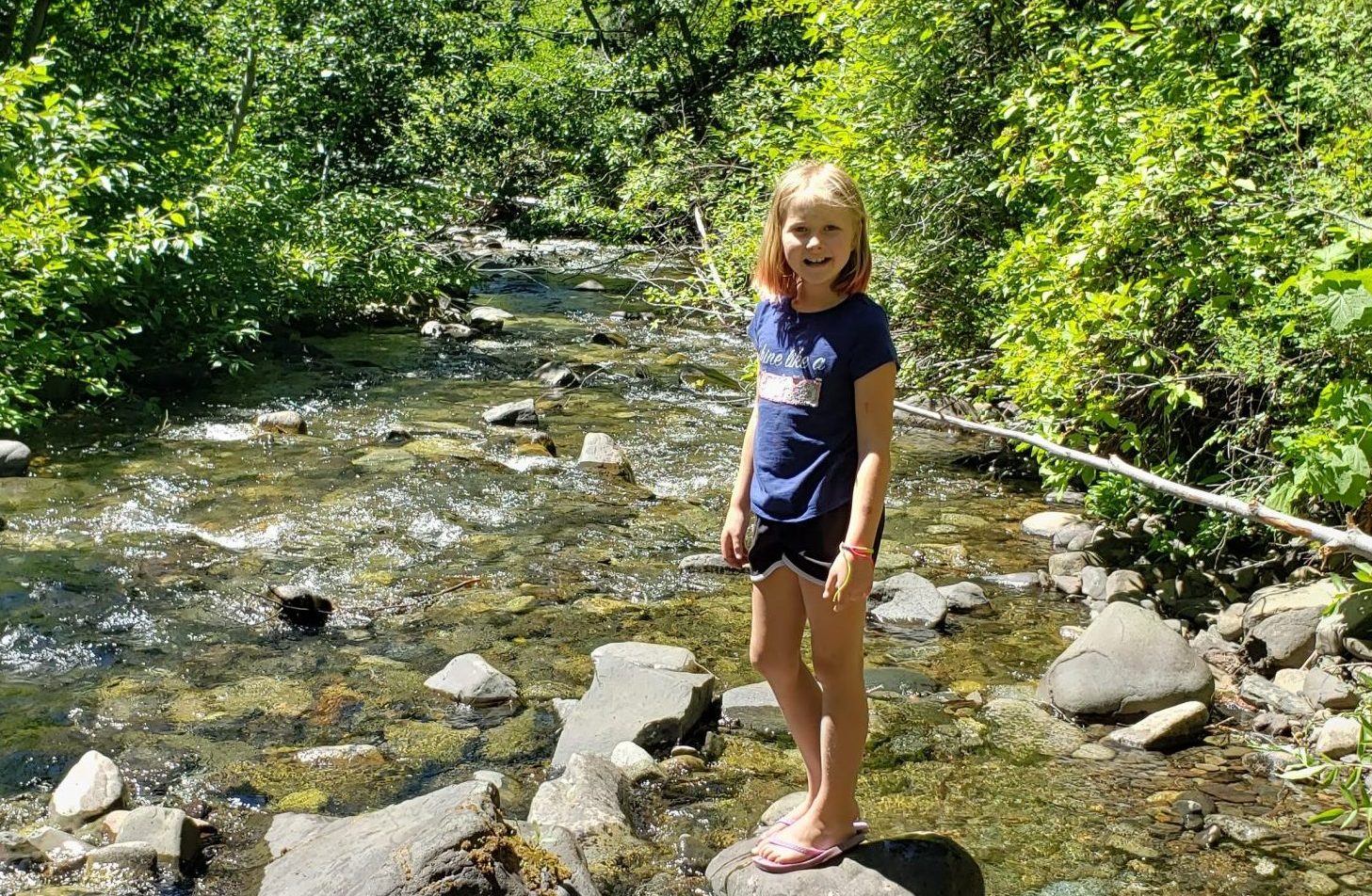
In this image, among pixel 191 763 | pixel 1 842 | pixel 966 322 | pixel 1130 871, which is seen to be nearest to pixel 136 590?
pixel 191 763

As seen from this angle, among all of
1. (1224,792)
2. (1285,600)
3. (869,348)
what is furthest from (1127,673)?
(869,348)

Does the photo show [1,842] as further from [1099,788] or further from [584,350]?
[584,350]

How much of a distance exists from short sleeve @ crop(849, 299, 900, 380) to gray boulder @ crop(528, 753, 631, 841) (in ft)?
6.24

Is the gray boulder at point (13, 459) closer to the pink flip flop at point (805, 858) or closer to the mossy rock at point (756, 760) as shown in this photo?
the mossy rock at point (756, 760)

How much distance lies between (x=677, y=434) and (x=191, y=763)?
6.94 meters

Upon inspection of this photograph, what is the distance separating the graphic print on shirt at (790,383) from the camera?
11.1 ft

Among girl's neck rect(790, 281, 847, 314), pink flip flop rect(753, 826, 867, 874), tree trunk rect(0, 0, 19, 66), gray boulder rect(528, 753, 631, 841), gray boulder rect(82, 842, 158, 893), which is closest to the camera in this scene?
girl's neck rect(790, 281, 847, 314)

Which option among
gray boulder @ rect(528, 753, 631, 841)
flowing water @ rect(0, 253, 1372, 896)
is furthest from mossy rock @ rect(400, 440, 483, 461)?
gray boulder @ rect(528, 753, 631, 841)

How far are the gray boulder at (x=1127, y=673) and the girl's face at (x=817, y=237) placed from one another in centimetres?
288

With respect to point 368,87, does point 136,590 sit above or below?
below

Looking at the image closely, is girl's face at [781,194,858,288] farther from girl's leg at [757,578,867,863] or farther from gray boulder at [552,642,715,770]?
gray boulder at [552,642,715,770]

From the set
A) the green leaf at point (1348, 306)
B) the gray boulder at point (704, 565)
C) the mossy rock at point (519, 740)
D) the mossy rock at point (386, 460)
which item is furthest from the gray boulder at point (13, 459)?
the green leaf at point (1348, 306)

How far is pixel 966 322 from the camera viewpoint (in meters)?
9.53

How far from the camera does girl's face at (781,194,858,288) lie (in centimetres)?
335
